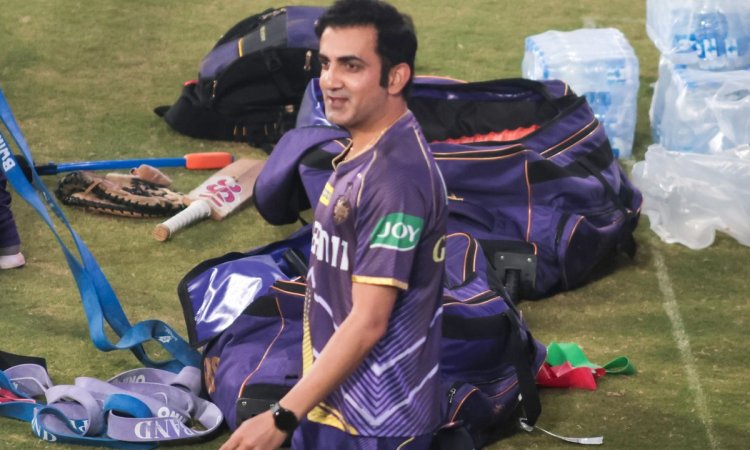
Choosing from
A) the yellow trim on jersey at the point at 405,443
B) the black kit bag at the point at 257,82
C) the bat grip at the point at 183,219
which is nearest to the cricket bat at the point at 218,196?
the bat grip at the point at 183,219

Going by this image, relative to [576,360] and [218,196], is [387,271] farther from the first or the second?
[218,196]

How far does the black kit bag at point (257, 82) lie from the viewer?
6.61 metres

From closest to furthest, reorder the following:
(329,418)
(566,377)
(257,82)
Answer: (329,418), (566,377), (257,82)

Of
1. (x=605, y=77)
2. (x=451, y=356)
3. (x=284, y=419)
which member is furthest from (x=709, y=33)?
(x=284, y=419)

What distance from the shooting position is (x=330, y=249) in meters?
2.91

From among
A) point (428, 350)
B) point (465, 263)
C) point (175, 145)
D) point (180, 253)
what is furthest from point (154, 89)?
point (428, 350)

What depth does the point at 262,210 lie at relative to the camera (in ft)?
17.5

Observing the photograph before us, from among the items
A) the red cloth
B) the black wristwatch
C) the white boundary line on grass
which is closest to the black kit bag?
the white boundary line on grass

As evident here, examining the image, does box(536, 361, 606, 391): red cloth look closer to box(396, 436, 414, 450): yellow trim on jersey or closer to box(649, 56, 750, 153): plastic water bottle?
box(396, 436, 414, 450): yellow trim on jersey

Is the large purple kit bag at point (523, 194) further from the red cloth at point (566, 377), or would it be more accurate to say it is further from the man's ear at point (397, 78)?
the man's ear at point (397, 78)

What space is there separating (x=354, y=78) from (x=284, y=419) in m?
0.75

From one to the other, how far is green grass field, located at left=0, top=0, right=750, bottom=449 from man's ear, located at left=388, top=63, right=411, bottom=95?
63.3 inches

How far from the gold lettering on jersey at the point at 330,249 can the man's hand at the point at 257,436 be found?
389mm

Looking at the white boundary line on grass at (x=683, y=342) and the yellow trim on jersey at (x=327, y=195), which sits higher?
the yellow trim on jersey at (x=327, y=195)
